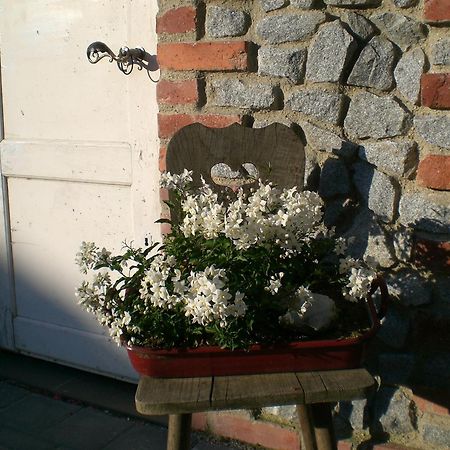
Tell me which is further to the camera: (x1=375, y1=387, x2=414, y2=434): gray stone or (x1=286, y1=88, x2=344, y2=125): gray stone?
(x1=375, y1=387, x2=414, y2=434): gray stone

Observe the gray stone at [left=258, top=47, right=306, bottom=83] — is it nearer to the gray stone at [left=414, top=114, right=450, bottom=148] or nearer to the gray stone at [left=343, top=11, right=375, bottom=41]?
the gray stone at [left=343, top=11, right=375, bottom=41]

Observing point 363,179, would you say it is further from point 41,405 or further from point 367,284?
point 41,405

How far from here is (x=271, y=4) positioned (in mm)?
2064

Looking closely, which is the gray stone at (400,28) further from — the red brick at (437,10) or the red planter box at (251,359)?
the red planter box at (251,359)

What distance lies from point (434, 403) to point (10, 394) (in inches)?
71.4

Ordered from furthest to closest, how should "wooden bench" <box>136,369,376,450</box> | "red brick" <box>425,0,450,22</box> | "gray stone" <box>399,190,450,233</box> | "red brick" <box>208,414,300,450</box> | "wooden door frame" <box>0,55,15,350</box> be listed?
"wooden door frame" <box>0,55,15,350</box>
"red brick" <box>208,414,300,450</box>
"gray stone" <box>399,190,450,233</box>
"red brick" <box>425,0,450,22</box>
"wooden bench" <box>136,369,376,450</box>

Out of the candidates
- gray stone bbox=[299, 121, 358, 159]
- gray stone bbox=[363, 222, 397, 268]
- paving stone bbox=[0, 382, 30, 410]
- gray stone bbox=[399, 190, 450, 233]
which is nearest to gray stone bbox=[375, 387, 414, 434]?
gray stone bbox=[363, 222, 397, 268]

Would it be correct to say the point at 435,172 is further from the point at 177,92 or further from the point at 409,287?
the point at 177,92

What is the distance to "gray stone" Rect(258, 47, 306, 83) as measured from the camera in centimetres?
206

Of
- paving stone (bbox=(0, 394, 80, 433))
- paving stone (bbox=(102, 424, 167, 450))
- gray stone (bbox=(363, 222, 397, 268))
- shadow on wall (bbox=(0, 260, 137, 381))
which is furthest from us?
shadow on wall (bbox=(0, 260, 137, 381))

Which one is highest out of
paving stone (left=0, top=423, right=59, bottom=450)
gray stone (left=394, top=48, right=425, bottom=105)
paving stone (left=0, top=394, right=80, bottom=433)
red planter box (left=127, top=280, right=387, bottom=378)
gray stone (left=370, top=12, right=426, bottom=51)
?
gray stone (left=370, top=12, right=426, bottom=51)

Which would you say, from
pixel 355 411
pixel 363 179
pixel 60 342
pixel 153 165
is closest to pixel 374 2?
pixel 363 179

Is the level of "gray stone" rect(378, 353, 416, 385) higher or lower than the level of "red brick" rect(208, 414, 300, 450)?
higher

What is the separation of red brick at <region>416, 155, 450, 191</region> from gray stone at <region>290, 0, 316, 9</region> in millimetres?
556
